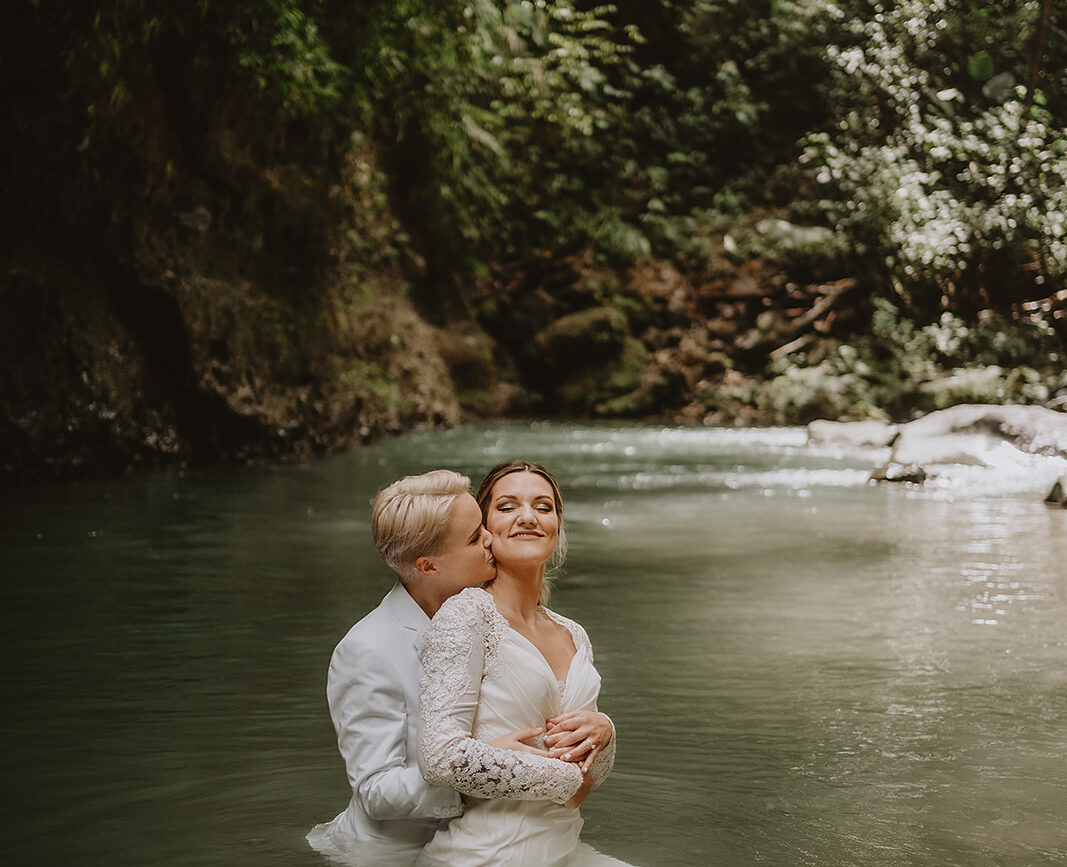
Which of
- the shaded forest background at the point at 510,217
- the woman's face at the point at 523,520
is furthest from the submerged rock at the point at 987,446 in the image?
the woman's face at the point at 523,520

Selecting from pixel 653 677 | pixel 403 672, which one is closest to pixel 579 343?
pixel 653 677

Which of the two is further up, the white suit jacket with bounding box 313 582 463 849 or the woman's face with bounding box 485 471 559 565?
the woman's face with bounding box 485 471 559 565

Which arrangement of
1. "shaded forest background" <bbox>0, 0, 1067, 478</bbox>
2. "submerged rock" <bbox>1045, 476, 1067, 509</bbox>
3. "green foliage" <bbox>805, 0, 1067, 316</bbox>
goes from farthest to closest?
1. "green foliage" <bbox>805, 0, 1067, 316</bbox>
2. "shaded forest background" <bbox>0, 0, 1067, 478</bbox>
3. "submerged rock" <bbox>1045, 476, 1067, 509</bbox>

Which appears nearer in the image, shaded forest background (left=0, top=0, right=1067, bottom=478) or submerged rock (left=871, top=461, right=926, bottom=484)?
shaded forest background (left=0, top=0, right=1067, bottom=478)

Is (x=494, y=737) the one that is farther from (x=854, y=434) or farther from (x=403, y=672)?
(x=854, y=434)

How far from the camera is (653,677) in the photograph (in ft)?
18.2

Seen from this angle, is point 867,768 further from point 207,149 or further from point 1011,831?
point 207,149

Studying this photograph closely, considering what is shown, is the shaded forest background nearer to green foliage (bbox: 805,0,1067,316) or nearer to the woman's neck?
green foliage (bbox: 805,0,1067,316)

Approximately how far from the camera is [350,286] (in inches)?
763

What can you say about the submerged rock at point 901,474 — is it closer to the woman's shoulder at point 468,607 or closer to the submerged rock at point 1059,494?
the submerged rock at point 1059,494

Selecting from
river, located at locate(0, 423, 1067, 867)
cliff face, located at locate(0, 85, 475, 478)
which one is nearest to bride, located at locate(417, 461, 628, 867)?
river, located at locate(0, 423, 1067, 867)

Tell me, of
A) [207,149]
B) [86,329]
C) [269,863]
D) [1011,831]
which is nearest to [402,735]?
[269,863]

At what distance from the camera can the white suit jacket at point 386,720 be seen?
2783mm

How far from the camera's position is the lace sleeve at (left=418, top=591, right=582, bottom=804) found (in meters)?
2.60
